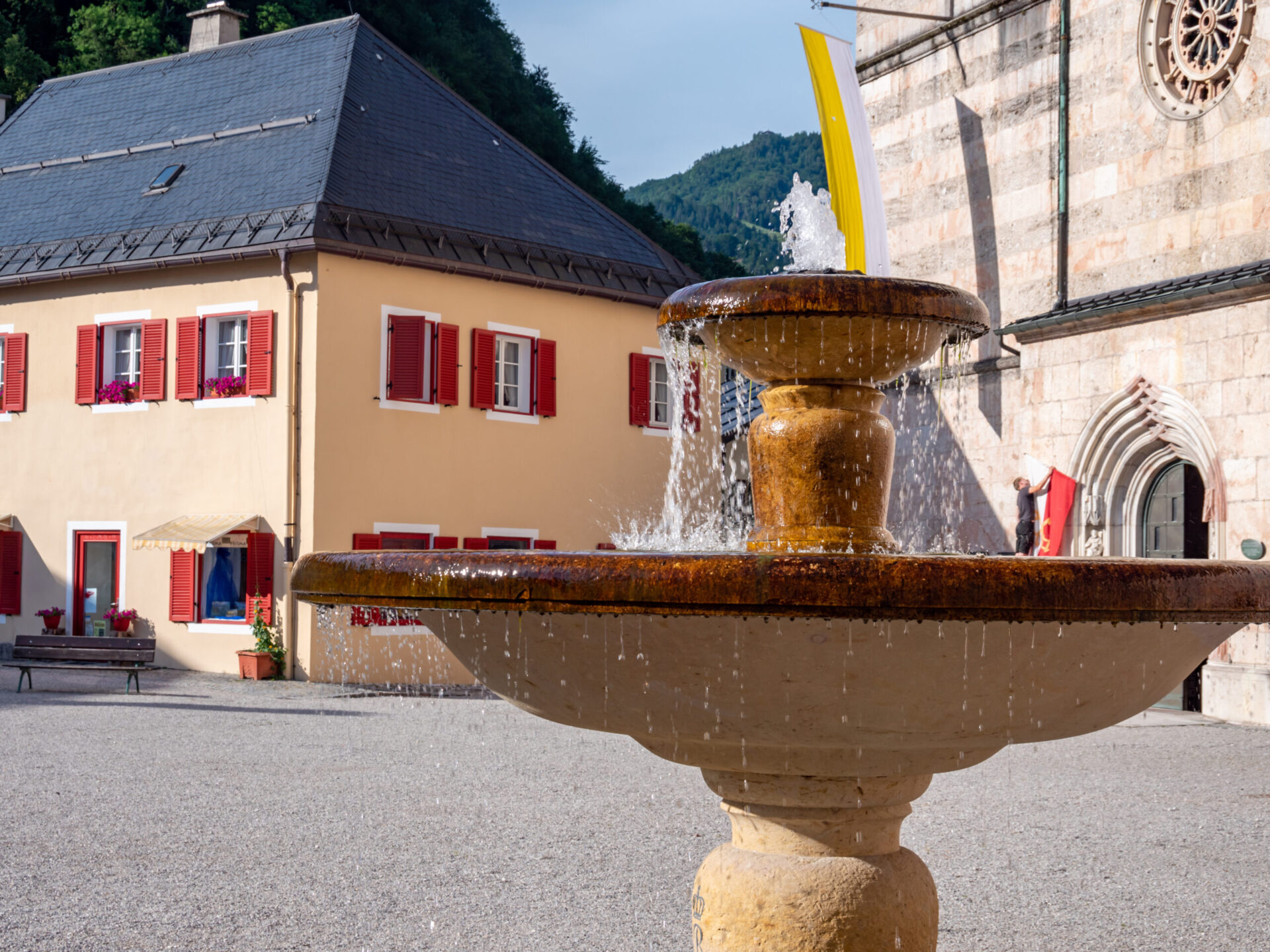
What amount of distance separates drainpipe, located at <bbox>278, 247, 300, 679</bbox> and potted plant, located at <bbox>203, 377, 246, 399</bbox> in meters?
0.87

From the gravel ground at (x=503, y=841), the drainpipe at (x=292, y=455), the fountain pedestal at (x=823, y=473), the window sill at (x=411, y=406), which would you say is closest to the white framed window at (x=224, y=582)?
the drainpipe at (x=292, y=455)

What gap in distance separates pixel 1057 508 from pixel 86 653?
10965 millimetres

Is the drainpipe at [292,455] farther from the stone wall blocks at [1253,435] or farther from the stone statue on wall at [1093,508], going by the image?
the stone wall blocks at [1253,435]

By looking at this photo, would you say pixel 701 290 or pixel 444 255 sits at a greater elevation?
pixel 444 255

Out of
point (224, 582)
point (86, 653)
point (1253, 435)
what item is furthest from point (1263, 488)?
point (224, 582)

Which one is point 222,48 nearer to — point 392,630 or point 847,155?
point 392,630

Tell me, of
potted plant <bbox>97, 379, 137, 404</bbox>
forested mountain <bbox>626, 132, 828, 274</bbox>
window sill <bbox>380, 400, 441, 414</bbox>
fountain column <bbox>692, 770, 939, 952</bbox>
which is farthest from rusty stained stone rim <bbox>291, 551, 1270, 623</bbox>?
forested mountain <bbox>626, 132, 828, 274</bbox>

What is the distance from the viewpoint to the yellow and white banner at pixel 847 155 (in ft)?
54.7

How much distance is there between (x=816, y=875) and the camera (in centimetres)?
333

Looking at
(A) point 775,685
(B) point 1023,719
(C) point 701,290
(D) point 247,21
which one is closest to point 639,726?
(A) point 775,685

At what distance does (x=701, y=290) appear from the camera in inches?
175

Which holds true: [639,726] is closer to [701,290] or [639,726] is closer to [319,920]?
[701,290]

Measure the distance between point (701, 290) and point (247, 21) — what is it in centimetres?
3088

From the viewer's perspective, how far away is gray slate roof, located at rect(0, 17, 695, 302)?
60.6 feet
